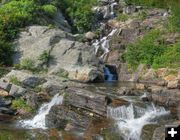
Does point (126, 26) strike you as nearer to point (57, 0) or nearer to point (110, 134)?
point (57, 0)

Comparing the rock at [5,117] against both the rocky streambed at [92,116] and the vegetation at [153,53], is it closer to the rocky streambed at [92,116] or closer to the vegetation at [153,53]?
the rocky streambed at [92,116]

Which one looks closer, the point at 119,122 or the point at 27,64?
the point at 119,122

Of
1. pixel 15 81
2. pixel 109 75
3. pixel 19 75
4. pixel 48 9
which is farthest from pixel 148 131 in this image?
pixel 48 9

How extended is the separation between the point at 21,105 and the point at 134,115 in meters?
6.77

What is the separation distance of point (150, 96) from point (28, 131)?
7.35 metres

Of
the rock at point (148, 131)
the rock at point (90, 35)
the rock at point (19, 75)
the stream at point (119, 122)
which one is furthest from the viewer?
the rock at point (90, 35)

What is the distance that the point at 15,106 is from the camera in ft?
73.3

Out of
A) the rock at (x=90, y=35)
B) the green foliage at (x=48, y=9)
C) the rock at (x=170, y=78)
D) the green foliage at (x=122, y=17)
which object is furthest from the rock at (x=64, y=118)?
the green foliage at (x=122, y=17)

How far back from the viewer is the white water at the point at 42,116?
66.1 ft

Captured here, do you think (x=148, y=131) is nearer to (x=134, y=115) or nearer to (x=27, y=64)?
(x=134, y=115)

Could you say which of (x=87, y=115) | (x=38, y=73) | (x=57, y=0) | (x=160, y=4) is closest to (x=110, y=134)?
(x=87, y=115)

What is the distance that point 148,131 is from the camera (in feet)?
58.0

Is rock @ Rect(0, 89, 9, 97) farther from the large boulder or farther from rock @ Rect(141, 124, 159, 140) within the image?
rock @ Rect(141, 124, 159, 140)

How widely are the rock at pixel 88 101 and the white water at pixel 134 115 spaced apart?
520 millimetres
